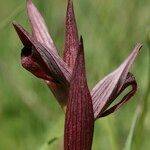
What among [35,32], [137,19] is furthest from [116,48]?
[35,32]

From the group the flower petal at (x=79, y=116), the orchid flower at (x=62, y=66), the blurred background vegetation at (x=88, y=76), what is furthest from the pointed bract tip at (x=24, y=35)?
the blurred background vegetation at (x=88, y=76)

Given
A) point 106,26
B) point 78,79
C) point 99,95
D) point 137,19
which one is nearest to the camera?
point 78,79

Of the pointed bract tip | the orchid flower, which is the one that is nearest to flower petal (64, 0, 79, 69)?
the orchid flower

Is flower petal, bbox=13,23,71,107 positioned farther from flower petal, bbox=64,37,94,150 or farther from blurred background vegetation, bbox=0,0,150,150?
blurred background vegetation, bbox=0,0,150,150

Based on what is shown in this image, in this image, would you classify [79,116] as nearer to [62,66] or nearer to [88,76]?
[62,66]

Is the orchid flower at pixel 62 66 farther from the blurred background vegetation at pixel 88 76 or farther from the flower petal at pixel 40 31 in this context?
the blurred background vegetation at pixel 88 76

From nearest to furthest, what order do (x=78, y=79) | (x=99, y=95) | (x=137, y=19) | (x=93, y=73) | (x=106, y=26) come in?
(x=78, y=79), (x=99, y=95), (x=106, y=26), (x=93, y=73), (x=137, y=19)

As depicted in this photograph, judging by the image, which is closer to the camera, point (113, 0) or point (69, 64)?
point (69, 64)

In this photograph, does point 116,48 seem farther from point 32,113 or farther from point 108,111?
point 108,111

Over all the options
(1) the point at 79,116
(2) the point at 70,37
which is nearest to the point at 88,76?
(2) the point at 70,37
